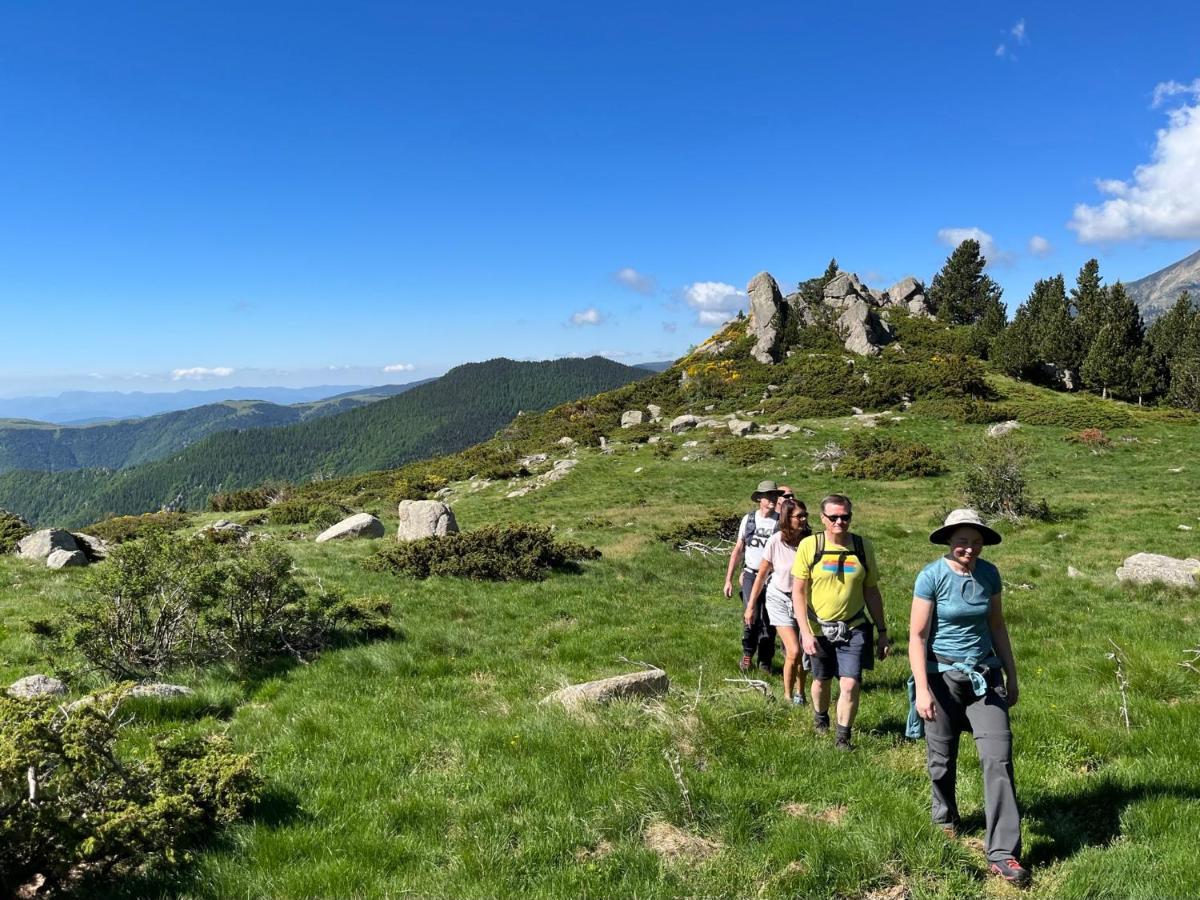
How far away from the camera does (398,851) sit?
465cm

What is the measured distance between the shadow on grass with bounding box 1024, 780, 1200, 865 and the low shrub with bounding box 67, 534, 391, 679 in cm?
930

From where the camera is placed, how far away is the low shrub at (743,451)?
40.3 m

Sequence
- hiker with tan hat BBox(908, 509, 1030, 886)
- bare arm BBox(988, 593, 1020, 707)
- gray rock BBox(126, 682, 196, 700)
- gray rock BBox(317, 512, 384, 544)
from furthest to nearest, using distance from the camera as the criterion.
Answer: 1. gray rock BBox(317, 512, 384, 544)
2. gray rock BBox(126, 682, 196, 700)
3. bare arm BBox(988, 593, 1020, 707)
4. hiker with tan hat BBox(908, 509, 1030, 886)

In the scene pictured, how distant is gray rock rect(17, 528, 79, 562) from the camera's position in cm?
1780

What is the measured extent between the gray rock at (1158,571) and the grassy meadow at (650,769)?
3.08ft

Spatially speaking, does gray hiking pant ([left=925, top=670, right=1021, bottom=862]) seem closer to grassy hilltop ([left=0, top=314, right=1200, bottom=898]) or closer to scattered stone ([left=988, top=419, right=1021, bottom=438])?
grassy hilltop ([left=0, top=314, right=1200, bottom=898])

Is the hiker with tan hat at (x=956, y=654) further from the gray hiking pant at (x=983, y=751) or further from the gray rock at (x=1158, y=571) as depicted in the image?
the gray rock at (x=1158, y=571)

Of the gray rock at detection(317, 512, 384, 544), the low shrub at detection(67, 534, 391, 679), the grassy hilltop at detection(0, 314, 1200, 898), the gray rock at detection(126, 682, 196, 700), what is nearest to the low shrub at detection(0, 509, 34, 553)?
the grassy hilltop at detection(0, 314, 1200, 898)

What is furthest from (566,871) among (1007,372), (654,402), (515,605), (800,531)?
(1007,372)

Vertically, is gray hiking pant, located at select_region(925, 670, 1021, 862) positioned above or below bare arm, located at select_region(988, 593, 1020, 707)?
below

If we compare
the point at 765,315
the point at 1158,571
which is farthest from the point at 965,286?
the point at 1158,571

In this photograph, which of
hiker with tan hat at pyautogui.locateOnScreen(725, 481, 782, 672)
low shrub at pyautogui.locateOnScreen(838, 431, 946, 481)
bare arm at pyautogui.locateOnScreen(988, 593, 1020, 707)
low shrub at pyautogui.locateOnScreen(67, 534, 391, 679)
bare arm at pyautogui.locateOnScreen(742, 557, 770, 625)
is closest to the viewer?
bare arm at pyautogui.locateOnScreen(988, 593, 1020, 707)

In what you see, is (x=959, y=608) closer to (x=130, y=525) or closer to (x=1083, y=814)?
(x=1083, y=814)

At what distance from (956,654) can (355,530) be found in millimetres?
22580
